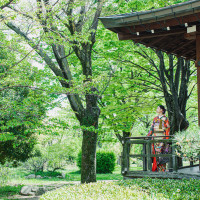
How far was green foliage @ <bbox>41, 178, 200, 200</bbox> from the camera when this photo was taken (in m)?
4.21

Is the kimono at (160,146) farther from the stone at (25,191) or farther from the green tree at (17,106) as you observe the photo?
the stone at (25,191)

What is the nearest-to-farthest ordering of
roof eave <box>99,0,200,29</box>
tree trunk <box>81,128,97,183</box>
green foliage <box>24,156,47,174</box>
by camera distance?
roof eave <box>99,0,200,29</box> → tree trunk <box>81,128,97,183</box> → green foliage <box>24,156,47,174</box>

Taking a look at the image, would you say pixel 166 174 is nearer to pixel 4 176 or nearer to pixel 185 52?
pixel 185 52

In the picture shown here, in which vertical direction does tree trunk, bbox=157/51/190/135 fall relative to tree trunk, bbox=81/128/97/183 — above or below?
above

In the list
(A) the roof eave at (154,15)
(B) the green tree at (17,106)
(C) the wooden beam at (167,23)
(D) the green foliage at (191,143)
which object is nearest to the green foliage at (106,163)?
(B) the green tree at (17,106)

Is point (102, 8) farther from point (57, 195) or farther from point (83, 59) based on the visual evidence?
point (57, 195)

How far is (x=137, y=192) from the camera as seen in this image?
4430 mm

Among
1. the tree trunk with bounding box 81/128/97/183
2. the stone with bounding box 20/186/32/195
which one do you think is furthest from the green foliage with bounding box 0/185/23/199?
the tree trunk with bounding box 81/128/97/183

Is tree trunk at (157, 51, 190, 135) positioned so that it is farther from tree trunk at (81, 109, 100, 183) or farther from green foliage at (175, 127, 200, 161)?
green foliage at (175, 127, 200, 161)

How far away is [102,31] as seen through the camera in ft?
42.9

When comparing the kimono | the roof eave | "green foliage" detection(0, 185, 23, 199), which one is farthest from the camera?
"green foliage" detection(0, 185, 23, 199)

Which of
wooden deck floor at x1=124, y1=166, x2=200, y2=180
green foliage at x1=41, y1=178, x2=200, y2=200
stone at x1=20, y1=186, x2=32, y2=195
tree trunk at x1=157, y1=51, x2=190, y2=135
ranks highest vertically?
tree trunk at x1=157, y1=51, x2=190, y2=135

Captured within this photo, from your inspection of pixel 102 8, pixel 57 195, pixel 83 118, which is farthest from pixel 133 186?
pixel 102 8

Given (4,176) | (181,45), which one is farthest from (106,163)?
(181,45)
